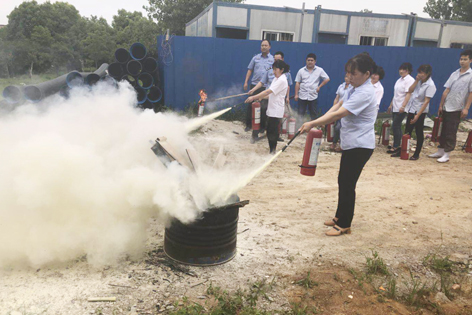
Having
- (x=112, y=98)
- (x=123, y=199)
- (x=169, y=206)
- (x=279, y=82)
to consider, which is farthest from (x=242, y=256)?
(x=279, y=82)

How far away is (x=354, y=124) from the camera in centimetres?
377

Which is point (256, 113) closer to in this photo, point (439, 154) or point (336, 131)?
point (336, 131)

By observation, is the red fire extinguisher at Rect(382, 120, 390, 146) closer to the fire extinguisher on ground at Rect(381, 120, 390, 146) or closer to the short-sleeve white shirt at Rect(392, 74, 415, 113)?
the fire extinguisher on ground at Rect(381, 120, 390, 146)

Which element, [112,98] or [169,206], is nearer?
[169,206]

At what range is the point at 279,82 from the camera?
6.77m

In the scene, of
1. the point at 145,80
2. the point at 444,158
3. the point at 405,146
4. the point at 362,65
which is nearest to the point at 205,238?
the point at 362,65

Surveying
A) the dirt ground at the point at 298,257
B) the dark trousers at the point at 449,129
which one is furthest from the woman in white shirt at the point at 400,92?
the dirt ground at the point at 298,257

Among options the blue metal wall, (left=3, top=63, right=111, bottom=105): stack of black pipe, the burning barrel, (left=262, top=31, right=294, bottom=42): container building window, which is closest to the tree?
(left=262, top=31, right=294, bottom=42): container building window

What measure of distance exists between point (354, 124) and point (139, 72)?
7.81m

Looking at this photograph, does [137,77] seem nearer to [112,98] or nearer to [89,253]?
[112,98]

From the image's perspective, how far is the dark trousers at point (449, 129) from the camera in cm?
722

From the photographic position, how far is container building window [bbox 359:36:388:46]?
2052cm

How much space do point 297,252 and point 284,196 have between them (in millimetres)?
1662

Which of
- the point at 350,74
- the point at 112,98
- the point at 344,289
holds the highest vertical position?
the point at 350,74
